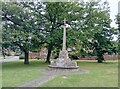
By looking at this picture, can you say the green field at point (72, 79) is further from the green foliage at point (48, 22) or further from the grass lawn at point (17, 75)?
the green foliage at point (48, 22)

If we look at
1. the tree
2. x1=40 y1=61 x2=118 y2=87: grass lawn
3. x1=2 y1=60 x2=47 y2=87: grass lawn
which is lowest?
x1=40 y1=61 x2=118 y2=87: grass lawn

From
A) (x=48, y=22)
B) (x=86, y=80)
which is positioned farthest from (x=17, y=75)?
(x=48, y=22)

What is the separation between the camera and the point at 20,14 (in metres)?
21.9

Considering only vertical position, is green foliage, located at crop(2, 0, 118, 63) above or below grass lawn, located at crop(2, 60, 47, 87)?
above

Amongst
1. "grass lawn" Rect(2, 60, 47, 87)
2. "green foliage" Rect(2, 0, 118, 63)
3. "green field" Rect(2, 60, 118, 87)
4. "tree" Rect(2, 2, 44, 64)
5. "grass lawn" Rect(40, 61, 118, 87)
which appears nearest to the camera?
"grass lawn" Rect(40, 61, 118, 87)

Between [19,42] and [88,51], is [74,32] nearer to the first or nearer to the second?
[19,42]

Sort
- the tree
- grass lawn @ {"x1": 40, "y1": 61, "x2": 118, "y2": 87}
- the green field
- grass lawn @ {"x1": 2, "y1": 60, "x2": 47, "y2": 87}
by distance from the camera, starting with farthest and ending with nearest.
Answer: the tree
grass lawn @ {"x1": 2, "y1": 60, "x2": 47, "y2": 87}
the green field
grass lawn @ {"x1": 40, "y1": 61, "x2": 118, "y2": 87}

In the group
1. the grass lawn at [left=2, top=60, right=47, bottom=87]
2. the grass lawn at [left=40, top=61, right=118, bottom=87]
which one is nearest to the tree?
the grass lawn at [left=2, top=60, right=47, bottom=87]

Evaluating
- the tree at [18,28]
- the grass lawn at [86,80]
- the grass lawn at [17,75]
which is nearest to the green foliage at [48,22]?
the tree at [18,28]

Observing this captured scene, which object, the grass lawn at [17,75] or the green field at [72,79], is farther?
the grass lawn at [17,75]

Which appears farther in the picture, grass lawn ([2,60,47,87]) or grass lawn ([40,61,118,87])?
grass lawn ([2,60,47,87])

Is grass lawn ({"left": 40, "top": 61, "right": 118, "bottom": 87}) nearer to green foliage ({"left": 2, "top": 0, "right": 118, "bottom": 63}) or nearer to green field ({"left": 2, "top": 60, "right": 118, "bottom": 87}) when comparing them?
green field ({"left": 2, "top": 60, "right": 118, "bottom": 87})

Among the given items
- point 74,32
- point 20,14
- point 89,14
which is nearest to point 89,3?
point 89,14

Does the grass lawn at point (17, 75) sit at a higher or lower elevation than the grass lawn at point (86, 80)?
higher
